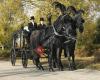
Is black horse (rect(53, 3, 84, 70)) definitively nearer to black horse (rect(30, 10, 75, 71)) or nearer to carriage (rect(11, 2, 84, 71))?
carriage (rect(11, 2, 84, 71))

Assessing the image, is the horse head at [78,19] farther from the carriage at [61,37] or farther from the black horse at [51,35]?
the black horse at [51,35]

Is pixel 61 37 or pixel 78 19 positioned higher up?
pixel 78 19

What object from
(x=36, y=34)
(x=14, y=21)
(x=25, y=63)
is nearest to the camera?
(x=36, y=34)

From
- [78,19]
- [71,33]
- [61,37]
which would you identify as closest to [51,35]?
[61,37]

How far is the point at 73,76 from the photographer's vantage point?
1527cm

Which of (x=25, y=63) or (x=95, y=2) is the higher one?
A: (x=95, y=2)

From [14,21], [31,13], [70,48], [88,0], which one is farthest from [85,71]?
[14,21]

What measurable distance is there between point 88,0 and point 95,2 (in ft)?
1.56

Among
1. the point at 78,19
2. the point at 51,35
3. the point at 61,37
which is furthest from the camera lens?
the point at 51,35

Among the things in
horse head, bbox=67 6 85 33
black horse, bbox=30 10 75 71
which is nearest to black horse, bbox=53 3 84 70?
horse head, bbox=67 6 85 33

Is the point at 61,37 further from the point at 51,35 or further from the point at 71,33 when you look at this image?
the point at 71,33

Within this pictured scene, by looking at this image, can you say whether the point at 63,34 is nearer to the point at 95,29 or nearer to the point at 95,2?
the point at 95,2

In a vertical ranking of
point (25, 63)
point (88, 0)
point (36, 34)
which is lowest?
point (25, 63)

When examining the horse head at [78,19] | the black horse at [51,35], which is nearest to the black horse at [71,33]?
the horse head at [78,19]
